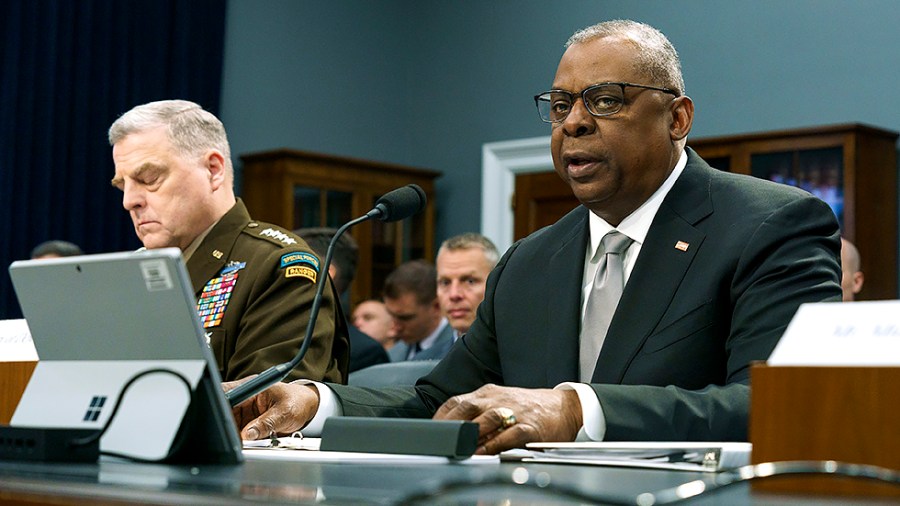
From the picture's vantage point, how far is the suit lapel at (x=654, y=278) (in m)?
1.93

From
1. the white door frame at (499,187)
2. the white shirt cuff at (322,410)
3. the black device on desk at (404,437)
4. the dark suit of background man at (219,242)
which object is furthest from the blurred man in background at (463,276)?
the black device on desk at (404,437)

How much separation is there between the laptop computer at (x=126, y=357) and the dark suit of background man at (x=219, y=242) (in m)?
1.00

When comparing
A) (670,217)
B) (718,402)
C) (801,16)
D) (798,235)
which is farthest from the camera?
(801,16)

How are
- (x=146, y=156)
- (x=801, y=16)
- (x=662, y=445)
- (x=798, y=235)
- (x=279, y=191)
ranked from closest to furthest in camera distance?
(x=662, y=445), (x=798, y=235), (x=146, y=156), (x=801, y=16), (x=279, y=191)

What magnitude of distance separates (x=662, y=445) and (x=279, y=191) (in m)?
5.69

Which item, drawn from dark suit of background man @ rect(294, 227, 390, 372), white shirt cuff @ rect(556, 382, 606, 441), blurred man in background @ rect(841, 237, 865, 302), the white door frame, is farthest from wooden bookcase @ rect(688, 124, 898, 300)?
white shirt cuff @ rect(556, 382, 606, 441)

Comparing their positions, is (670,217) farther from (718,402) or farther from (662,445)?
(662,445)

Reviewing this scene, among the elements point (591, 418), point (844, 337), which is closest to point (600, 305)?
point (591, 418)

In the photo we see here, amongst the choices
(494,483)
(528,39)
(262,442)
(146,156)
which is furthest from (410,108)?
(494,483)

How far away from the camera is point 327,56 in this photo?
748cm

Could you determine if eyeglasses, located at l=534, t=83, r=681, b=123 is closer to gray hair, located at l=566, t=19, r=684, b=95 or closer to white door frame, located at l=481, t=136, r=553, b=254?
gray hair, located at l=566, t=19, r=684, b=95

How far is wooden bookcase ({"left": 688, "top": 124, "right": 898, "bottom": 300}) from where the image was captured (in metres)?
5.52

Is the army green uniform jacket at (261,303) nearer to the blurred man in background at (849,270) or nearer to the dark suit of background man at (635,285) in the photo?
the dark suit of background man at (635,285)

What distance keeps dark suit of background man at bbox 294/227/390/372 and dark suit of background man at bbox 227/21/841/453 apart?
2.04 metres
